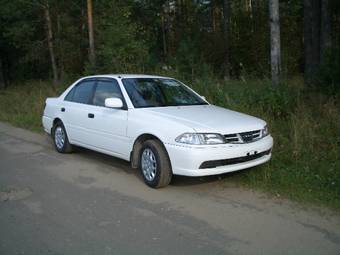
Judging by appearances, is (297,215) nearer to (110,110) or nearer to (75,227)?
(75,227)

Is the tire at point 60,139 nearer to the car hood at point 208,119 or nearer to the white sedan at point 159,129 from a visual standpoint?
the white sedan at point 159,129

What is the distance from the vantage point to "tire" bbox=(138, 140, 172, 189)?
600 centimetres

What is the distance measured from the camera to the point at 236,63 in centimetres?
2773

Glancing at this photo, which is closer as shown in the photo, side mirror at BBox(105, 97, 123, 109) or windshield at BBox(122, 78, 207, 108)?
side mirror at BBox(105, 97, 123, 109)

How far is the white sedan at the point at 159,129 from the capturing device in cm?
575

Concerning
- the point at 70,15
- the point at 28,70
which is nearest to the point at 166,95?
the point at 70,15

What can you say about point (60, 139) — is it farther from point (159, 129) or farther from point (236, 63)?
point (236, 63)

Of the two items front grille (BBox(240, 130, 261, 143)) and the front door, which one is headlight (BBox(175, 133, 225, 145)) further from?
the front door

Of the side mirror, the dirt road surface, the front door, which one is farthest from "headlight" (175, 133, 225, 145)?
the side mirror

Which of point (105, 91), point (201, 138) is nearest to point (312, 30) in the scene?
point (105, 91)

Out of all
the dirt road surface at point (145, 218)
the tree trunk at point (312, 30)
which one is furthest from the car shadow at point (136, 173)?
the tree trunk at point (312, 30)

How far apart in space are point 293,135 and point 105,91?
3.48 metres

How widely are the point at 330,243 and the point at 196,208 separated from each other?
169 cm

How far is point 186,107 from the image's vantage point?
23.1 ft
